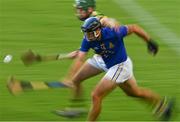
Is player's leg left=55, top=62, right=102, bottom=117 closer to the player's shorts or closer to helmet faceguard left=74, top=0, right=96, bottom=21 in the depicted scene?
the player's shorts

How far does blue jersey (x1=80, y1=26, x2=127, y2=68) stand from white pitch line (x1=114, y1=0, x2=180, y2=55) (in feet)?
15.8

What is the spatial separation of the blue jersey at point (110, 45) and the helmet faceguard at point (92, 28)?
0.10 metres

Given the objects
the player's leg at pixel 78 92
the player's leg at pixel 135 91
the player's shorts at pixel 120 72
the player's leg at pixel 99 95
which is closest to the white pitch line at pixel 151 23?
the player's leg at pixel 78 92

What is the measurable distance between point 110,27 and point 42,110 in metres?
2.28

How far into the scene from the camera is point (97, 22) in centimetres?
1206

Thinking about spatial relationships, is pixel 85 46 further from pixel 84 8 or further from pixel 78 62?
pixel 84 8

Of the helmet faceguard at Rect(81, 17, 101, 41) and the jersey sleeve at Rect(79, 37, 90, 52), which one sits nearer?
the helmet faceguard at Rect(81, 17, 101, 41)

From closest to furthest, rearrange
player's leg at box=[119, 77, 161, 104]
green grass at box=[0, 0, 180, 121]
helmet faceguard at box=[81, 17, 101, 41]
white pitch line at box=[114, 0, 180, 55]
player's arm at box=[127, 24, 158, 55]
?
helmet faceguard at box=[81, 17, 101, 41] → player's arm at box=[127, 24, 158, 55] → player's leg at box=[119, 77, 161, 104] → green grass at box=[0, 0, 180, 121] → white pitch line at box=[114, 0, 180, 55]

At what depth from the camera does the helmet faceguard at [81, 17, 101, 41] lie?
39.4 feet

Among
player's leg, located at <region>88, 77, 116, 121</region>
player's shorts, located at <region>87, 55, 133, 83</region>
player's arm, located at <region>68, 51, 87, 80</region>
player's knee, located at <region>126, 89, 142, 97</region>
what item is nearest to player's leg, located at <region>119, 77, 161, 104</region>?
player's knee, located at <region>126, 89, 142, 97</region>

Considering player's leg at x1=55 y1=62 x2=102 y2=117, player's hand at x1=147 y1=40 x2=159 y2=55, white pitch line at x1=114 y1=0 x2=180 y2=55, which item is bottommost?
white pitch line at x1=114 y1=0 x2=180 y2=55

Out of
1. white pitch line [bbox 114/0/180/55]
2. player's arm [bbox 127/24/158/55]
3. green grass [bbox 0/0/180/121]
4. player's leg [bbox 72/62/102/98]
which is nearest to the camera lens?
player's arm [bbox 127/24/158/55]

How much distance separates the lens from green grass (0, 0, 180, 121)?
13.7 m

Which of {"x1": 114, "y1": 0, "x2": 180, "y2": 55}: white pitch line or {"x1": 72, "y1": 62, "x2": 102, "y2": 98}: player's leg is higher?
{"x1": 72, "y1": 62, "x2": 102, "y2": 98}: player's leg
